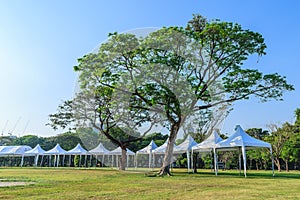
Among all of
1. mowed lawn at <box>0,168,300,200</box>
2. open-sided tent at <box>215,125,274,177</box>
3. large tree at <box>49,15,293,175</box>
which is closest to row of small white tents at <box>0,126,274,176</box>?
open-sided tent at <box>215,125,274,177</box>

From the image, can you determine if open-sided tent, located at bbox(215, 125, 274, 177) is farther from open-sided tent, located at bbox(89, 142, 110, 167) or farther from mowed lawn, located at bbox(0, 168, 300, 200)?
open-sided tent, located at bbox(89, 142, 110, 167)

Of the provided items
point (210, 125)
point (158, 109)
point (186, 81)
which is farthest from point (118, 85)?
point (210, 125)

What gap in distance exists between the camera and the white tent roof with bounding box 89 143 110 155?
26.0 m

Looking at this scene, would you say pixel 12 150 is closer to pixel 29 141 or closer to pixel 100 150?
pixel 100 150

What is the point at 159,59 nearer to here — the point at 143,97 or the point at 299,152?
the point at 143,97

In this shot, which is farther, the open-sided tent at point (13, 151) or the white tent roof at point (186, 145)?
the open-sided tent at point (13, 151)

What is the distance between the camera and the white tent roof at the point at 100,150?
26.0 m

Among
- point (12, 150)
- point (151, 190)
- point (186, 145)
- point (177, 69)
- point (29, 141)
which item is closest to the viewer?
point (151, 190)

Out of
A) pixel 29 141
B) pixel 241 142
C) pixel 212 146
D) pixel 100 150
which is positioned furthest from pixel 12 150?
pixel 241 142

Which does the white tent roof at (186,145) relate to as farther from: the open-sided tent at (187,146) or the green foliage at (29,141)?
the green foliage at (29,141)

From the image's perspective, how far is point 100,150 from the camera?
85.8ft

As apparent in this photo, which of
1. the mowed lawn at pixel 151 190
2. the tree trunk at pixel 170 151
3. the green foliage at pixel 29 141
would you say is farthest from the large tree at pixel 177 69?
the green foliage at pixel 29 141

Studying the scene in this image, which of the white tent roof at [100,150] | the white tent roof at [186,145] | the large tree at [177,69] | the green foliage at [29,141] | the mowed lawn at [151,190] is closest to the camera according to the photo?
the mowed lawn at [151,190]

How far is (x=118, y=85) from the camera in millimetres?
14000
